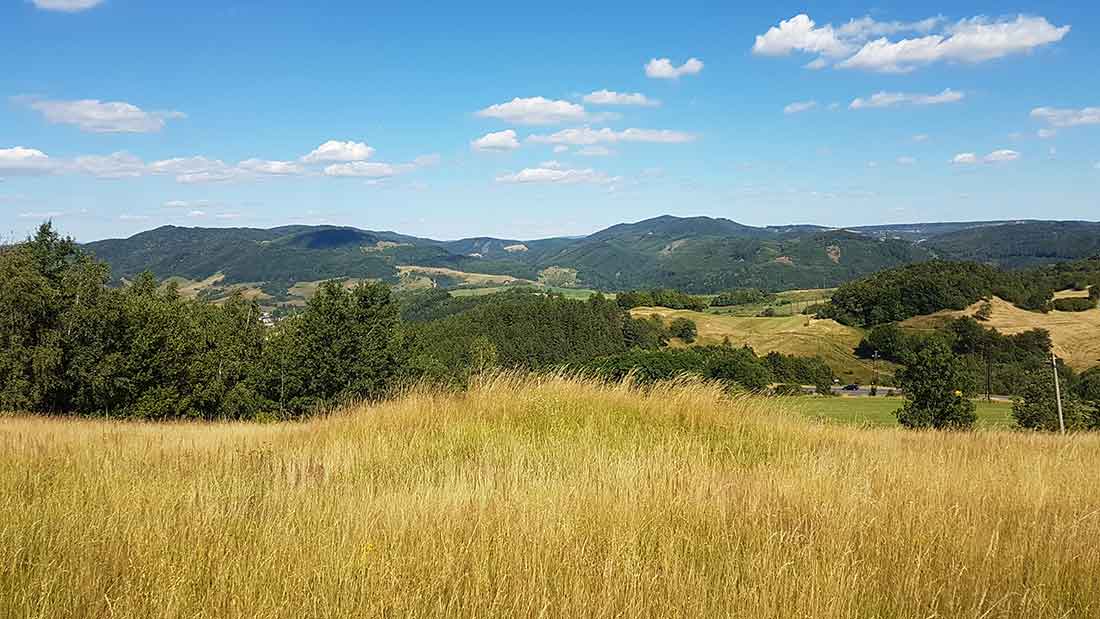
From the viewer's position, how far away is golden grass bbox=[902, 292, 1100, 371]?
397 ft

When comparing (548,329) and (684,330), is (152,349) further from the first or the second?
(684,330)

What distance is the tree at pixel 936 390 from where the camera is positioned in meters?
47.4

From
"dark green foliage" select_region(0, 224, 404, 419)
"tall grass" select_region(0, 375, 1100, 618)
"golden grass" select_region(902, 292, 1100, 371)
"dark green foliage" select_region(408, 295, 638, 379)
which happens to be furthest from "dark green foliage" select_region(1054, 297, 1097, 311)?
"tall grass" select_region(0, 375, 1100, 618)

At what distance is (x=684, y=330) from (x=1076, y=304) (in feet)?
313

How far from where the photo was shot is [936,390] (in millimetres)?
48438

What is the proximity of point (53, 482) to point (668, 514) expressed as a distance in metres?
4.58

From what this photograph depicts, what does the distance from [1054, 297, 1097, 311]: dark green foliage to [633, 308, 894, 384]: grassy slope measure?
47775 millimetres

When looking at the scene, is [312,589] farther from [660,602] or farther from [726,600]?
[726,600]

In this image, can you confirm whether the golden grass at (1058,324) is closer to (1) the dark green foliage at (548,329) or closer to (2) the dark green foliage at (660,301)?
(2) the dark green foliage at (660,301)

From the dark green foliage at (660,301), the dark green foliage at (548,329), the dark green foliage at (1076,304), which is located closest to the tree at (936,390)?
the dark green foliage at (548,329)

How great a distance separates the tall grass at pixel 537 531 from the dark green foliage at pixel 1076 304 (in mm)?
189347

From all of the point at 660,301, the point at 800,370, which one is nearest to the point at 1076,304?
the point at 800,370

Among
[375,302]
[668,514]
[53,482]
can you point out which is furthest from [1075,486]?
[375,302]

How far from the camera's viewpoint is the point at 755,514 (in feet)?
13.6
